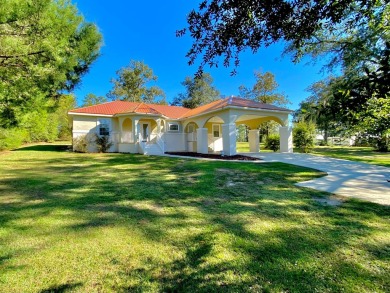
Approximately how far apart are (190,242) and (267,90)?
32302 mm

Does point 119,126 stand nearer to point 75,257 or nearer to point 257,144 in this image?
point 257,144

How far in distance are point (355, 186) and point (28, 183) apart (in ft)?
34.0

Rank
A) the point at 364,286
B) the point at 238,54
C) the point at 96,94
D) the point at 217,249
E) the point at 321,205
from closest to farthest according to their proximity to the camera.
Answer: the point at 364,286 → the point at 217,249 → the point at 238,54 → the point at 321,205 → the point at 96,94

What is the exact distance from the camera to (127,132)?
65.7 ft

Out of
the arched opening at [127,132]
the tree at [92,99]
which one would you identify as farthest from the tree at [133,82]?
the arched opening at [127,132]

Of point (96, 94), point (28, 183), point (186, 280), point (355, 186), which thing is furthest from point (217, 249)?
point (96, 94)

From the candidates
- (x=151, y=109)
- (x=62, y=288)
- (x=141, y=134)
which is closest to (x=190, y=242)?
(x=62, y=288)

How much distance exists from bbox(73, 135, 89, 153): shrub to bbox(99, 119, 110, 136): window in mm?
1528

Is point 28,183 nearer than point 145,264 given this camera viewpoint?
No

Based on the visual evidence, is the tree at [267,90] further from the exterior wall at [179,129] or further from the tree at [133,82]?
the tree at [133,82]

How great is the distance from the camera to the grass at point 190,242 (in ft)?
8.29

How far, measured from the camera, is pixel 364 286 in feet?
7.96

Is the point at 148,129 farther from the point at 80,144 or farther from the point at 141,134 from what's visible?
the point at 80,144

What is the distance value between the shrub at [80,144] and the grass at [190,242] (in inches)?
498
